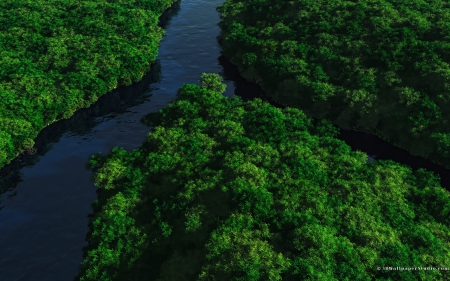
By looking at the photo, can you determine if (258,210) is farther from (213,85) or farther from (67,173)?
(67,173)

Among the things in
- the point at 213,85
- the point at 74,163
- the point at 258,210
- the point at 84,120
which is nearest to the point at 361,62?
the point at 213,85

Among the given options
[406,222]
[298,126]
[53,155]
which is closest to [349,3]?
[298,126]

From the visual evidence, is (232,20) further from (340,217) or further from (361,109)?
(340,217)

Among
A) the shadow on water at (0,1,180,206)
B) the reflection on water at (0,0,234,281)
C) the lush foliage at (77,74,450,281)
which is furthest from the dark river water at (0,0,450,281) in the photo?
the lush foliage at (77,74,450,281)

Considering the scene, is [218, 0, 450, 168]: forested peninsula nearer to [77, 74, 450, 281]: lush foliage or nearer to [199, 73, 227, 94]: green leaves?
[77, 74, 450, 281]: lush foliage

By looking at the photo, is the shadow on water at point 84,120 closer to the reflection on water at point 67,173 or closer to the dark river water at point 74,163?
the reflection on water at point 67,173

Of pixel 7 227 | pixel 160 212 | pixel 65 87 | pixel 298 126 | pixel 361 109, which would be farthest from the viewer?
pixel 65 87
